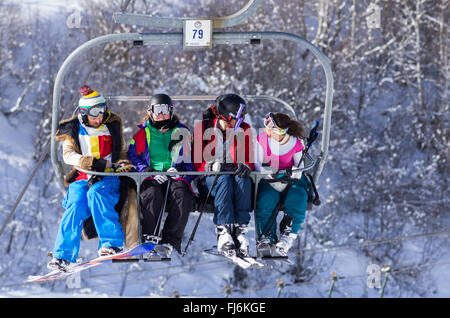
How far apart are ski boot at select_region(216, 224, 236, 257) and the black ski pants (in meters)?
0.29

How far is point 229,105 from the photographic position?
5.93m

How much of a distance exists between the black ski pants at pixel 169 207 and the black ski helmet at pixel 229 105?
604 mm

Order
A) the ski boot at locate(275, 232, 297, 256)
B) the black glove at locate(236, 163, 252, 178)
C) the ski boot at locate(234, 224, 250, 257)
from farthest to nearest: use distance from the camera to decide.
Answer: the ski boot at locate(275, 232, 297, 256), the ski boot at locate(234, 224, 250, 257), the black glove at locate(236, 163, 252, 178)

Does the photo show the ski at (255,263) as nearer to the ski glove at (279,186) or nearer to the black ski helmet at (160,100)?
the ski glove at (279,186)

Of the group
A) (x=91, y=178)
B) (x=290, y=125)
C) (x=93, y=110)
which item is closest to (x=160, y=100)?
(x=93, y=110)

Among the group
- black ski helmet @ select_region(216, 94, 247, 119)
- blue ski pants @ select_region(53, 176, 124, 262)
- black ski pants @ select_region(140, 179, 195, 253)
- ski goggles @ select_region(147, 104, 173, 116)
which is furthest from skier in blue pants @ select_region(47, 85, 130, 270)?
black ski helmet @ select_region(216, 94, 247, 119)

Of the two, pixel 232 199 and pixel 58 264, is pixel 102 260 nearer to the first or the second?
pixel 58 264

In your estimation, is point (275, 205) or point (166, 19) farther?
point (275, 205)

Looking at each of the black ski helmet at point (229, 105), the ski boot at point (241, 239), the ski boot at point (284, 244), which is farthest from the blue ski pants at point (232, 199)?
the black ski helmet at point (229, 105)

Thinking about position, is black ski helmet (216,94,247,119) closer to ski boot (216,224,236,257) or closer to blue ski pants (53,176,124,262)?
ski boot (216,224,236,257)

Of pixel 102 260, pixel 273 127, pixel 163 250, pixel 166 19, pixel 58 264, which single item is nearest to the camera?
pixel 166 19

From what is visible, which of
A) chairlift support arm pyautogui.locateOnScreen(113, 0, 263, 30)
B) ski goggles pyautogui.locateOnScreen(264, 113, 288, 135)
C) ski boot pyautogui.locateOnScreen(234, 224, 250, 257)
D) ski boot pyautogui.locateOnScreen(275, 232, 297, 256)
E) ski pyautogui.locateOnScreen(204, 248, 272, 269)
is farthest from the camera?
ski goggles pyautogui.locateOnScreen(264, 113, 288, 135)

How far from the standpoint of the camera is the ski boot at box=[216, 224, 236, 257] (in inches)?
230

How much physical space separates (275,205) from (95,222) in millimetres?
1361
